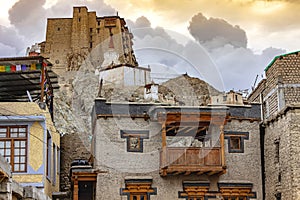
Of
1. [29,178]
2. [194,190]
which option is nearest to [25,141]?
[29,178]

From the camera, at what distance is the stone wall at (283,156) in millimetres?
25797

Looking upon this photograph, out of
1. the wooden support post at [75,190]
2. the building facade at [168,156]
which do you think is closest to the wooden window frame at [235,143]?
the building facade at [168,156]

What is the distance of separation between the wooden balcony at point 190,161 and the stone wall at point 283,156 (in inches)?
91.5

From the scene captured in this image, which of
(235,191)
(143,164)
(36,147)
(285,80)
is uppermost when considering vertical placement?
(285,80)

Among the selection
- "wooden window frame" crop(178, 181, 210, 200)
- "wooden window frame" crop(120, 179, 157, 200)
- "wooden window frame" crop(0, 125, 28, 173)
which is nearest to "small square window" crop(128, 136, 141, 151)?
"wooden window frame" crop(120, 179, 157, 200)

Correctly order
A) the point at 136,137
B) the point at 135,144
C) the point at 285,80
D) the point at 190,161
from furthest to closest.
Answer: the point at 285,80, the point at 135,144, the point at 136,137, the point at 190,161

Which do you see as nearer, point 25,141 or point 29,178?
point 29,178

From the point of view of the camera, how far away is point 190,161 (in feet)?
90.7

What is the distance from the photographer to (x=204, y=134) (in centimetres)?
3045

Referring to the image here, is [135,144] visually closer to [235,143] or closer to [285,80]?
[235,143]

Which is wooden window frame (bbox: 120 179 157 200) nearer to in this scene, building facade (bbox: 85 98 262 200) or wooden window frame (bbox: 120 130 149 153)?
building facade (bbox: 85 98 262 200)

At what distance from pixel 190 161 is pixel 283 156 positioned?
4.07 m

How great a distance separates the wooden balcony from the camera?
27.4 m

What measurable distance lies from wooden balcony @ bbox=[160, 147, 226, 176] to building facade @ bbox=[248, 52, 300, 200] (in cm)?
237
